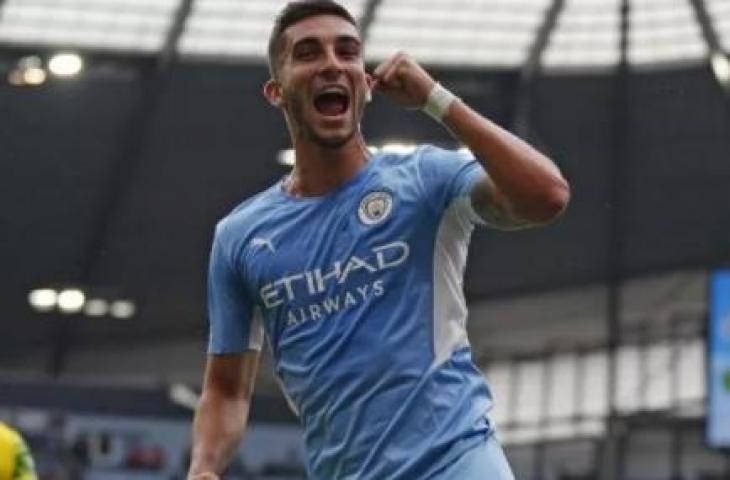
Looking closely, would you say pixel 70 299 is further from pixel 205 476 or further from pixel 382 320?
pixel 382 320

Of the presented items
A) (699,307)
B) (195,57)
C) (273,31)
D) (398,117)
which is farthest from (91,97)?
(273,31)

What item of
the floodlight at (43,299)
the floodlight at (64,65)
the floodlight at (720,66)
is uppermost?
the floodlight at (64,65)

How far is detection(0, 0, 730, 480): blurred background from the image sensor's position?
94.5 feet

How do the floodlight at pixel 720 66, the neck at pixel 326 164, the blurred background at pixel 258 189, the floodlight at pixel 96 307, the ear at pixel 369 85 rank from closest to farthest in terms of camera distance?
1. the ear at pixel 369 85
2. the neck at pixel 326 164
3. the blurred background at pixel 258 189
4. the floodlight at pixel 720 66
5. the floodlight at pixel 96 307

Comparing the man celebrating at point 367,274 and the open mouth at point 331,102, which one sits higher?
the open mouth at point 331,102

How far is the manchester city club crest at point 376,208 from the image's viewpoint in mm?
4340

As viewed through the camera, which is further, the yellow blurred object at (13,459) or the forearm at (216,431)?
the yellow blurred object at (13,459)

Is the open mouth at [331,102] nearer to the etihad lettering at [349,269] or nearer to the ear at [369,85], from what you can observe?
the ear at [369,85]

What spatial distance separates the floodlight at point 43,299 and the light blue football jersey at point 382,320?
2894cm

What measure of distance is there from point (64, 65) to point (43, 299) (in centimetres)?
608

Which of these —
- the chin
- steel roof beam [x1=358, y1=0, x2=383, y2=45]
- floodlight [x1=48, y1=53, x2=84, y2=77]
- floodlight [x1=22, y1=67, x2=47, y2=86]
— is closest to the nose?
the chin

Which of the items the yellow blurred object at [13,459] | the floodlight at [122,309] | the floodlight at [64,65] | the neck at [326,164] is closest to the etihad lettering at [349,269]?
the neck at [326,164]

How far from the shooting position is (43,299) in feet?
109

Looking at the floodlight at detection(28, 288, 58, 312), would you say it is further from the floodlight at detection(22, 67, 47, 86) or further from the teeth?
the teeth
